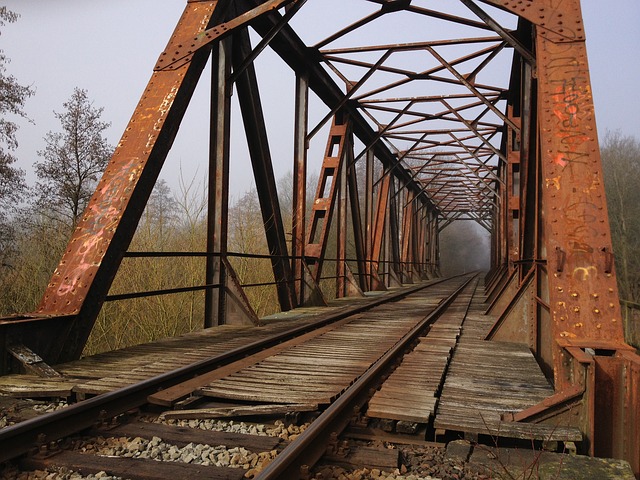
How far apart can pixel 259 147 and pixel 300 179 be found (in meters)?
2.34

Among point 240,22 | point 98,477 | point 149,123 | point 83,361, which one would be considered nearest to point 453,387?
point 98,477

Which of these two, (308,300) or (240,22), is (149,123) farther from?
(308,300)

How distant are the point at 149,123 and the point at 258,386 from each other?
10.0 ft

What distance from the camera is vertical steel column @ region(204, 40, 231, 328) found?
7.00 metres

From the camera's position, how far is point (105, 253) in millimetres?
4527

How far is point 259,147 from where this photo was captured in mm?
7836

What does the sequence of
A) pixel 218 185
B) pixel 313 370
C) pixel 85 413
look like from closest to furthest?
pixel 85 413
pixel 313 370
pixel 218 185

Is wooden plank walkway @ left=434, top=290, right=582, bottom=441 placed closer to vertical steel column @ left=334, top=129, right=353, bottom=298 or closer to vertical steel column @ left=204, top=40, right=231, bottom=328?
vertical steel column @ left=204, top=40, right=231, bottom=328

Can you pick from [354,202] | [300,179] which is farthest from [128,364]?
[354,202]

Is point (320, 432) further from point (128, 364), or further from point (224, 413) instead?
point (128, 364)

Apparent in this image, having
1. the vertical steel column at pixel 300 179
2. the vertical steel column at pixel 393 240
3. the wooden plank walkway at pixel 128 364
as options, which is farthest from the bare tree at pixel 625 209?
the wooden plank walkway at pixel 128 364

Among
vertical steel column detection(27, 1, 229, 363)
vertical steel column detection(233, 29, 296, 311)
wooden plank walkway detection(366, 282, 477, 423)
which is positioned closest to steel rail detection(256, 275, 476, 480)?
wooden plank walkway detection(366, 282, 477, 423)

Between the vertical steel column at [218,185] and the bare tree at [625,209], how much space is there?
19377 millimetres

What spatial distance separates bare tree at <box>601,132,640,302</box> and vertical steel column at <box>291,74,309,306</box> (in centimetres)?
1656
